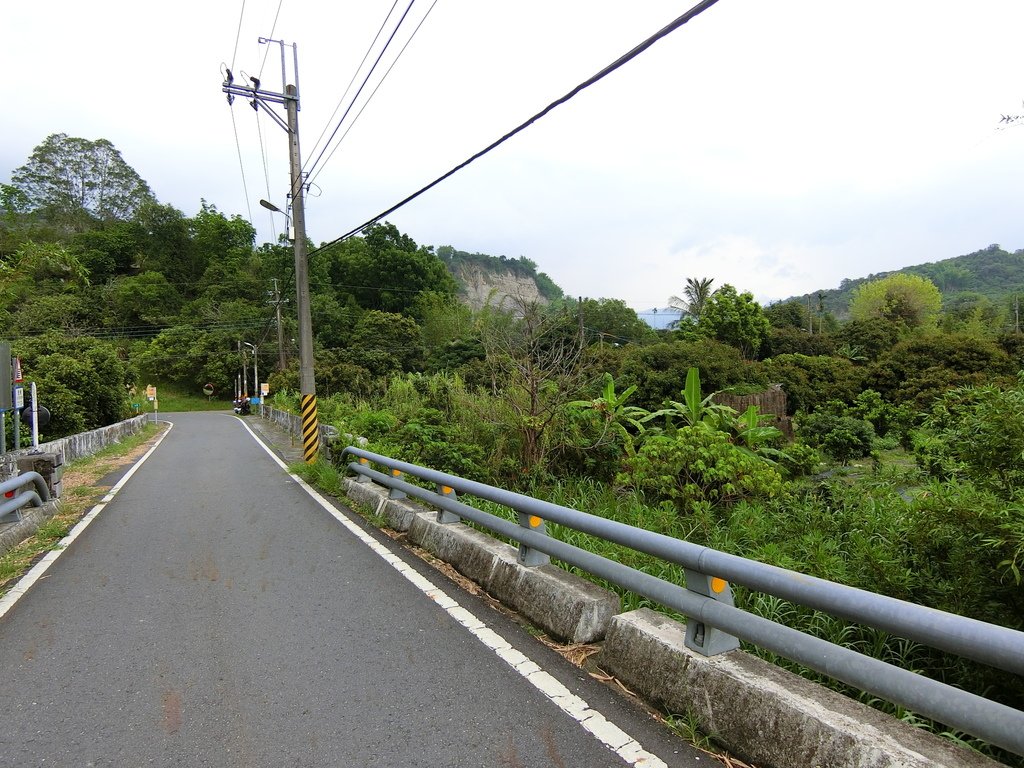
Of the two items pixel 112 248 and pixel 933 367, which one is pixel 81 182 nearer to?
pixel 112 248

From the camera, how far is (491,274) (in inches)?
6486

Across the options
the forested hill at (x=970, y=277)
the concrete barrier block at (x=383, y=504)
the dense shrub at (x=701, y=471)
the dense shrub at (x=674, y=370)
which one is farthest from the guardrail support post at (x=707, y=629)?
the forested hill at (x=970, y=277)

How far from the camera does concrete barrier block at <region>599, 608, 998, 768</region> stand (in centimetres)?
223

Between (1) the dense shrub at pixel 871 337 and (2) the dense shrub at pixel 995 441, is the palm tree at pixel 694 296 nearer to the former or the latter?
(1) the dense shrub at pixel 871 337

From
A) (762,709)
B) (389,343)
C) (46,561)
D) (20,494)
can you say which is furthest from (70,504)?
(389,343)

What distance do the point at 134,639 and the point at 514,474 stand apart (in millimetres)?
6539

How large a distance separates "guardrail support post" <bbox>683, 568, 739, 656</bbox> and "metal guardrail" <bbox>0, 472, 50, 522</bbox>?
740cm

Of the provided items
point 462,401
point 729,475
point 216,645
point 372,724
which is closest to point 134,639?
point 216,645

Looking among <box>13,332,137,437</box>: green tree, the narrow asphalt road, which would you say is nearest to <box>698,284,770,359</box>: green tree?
<box>13,332,137,437</box>: green tree

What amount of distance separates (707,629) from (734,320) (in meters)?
48.2

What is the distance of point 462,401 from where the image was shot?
493 inches

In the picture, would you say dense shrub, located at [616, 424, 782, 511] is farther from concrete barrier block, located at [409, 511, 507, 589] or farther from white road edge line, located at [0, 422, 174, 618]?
white road edge line, located at [0, 422, 174, 618]

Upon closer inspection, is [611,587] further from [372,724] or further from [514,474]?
[514,474]

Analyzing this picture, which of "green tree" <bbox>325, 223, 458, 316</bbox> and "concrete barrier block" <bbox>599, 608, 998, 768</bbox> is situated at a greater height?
"green tree" <bbox>325, 223, 458, 316</bbox>
